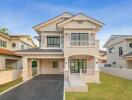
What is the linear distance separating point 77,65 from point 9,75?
9.83 meters

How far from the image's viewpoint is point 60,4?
1051 inches

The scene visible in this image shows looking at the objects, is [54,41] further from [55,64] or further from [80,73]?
[80,73]

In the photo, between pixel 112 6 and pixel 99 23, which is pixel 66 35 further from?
pixel 112 6

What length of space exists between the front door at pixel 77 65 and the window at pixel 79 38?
11.5 ft

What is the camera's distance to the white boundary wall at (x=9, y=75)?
73.2ft

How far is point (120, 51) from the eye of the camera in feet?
125

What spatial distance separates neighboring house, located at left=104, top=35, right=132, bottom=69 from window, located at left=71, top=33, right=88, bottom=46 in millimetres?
9932

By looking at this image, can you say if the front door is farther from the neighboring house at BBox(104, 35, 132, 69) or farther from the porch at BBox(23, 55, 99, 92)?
the neighboring house at BBox(104, 35, 132, 69)

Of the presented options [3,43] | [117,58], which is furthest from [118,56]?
[3,43]

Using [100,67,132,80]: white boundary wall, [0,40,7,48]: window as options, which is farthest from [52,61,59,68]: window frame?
[100,67,132,80]: white boundary wall

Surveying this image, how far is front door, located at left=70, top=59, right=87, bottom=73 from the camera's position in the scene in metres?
28.7

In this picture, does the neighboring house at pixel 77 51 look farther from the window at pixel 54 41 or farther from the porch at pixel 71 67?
the window at pixel 54 41

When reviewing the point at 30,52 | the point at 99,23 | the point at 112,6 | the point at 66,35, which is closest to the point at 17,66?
the point at 30,52

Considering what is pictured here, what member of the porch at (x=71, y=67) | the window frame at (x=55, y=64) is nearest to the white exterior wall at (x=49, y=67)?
the porch at (x=71, y=67)
